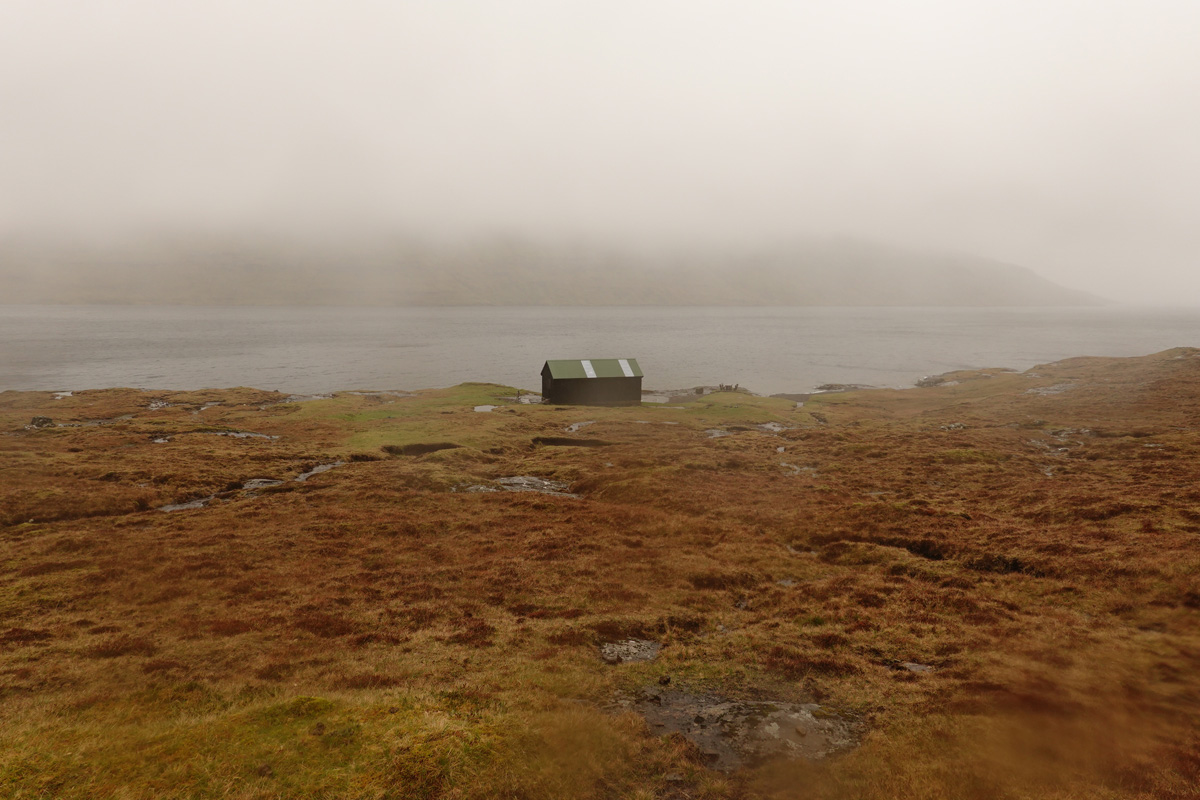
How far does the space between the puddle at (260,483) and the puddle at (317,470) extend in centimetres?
176

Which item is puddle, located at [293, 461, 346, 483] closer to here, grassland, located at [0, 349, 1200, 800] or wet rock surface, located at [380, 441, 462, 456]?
grassland, located at [0, 349, 1200, 800]

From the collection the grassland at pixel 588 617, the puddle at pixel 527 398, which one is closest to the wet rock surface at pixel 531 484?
the grassland at pixel 588 617

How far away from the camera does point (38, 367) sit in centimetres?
15875

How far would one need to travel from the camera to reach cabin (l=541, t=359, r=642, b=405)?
92688 mm

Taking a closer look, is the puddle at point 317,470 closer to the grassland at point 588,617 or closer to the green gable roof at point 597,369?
the grassland at point 588,617

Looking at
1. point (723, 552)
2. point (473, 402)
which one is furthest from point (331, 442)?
point (723, 552)

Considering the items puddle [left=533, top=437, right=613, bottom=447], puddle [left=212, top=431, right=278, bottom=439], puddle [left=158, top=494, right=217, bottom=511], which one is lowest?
puddle [left=158, top=494, right=217, bottom=511]

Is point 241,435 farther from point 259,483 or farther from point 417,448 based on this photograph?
point 259,483

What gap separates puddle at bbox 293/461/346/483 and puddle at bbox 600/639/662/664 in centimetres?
3785

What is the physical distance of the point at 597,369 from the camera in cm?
9400

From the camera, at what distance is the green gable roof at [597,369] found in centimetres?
9275

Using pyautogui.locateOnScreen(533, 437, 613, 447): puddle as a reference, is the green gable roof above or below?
above

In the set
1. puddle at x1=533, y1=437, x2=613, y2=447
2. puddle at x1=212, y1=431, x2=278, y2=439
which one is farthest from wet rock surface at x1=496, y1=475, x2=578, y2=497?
puddle at x1=212, y1=431, x2=278, y2=439

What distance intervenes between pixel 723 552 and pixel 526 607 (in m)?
12.2
